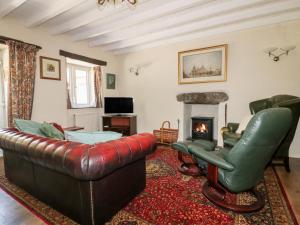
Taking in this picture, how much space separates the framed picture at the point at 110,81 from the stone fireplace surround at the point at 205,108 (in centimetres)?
217

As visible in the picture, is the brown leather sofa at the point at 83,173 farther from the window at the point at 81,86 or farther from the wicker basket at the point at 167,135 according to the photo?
the window at the point at 81,86

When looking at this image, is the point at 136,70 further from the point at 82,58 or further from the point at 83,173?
the point at 83,173

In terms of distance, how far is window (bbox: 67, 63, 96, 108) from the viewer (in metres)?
4.73

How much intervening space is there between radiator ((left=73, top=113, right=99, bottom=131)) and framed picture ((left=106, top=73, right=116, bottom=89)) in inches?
38.5

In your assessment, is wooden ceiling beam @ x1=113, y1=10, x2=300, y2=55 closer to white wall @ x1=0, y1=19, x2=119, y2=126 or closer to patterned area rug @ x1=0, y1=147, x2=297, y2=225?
white wall @ x1=0, y1=19, x2=119, y2=126

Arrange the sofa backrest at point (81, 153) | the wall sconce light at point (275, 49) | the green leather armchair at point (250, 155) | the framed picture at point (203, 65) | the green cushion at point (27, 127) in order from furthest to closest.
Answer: the framed picture at point (203, 65) → the wall sconce light at point (275, 49) → the green cushion at point (27, 127) → the green leather armchair at point (250, 155) → the sofa backrest at point (81, 153)

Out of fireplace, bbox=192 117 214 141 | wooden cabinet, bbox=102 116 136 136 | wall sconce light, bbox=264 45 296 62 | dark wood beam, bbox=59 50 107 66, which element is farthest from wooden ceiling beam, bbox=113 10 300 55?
wooden cabinet, bbox=102 116 136 136

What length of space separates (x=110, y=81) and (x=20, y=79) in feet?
8.17

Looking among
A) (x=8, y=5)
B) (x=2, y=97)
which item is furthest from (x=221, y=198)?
(x=2, y=97)

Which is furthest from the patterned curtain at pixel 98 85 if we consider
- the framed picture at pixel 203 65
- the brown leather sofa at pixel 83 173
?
the brown leather sofa at pixel 83 173

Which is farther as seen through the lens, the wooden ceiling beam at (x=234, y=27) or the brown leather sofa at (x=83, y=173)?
the wooden ceiling beam at (x=234, y=27)

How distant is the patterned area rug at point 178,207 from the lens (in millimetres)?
1644

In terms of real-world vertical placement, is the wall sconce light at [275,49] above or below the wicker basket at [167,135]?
above

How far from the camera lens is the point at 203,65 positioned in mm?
4371
